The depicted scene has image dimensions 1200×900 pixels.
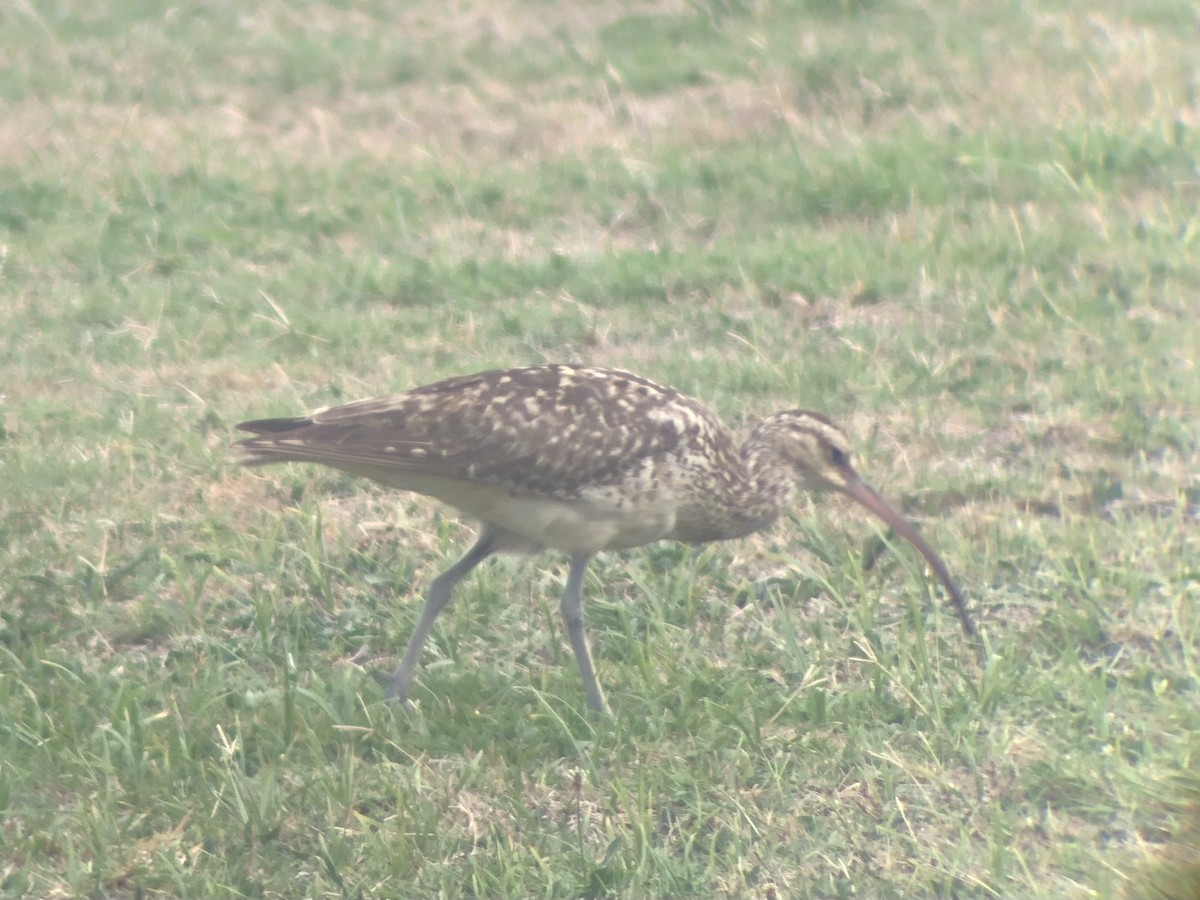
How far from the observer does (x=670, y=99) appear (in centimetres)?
1037

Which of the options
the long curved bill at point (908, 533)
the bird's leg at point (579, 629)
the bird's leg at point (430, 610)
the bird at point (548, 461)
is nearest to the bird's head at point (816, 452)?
the long curved bill at point (908, 533)

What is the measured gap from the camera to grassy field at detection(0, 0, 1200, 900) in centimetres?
457

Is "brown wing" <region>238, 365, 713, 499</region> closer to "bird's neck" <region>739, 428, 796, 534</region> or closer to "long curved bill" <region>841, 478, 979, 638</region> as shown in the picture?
"bird's neck" <region>739, 428, 796, 534</region>

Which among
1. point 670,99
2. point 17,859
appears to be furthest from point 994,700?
point 670,99

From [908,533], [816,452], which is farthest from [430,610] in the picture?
[908,533]

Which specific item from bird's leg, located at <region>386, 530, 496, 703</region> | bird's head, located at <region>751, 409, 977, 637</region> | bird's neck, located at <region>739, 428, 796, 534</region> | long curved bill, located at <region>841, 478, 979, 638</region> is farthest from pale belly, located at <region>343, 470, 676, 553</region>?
long curved bill, located at <region>841, 478, 979, 638</region>

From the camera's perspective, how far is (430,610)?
5340mm

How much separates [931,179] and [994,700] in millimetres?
4413

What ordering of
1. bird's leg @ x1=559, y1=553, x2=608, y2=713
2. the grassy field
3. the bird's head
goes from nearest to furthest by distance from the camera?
the grassy field
bird's leg @ x1=559, y1=553, x2=608, y2=713
the bird's head

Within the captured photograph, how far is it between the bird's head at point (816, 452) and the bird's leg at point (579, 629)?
788 mm

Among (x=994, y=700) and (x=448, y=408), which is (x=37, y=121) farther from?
(x=994, y=700)

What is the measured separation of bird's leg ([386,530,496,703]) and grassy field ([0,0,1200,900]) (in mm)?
83

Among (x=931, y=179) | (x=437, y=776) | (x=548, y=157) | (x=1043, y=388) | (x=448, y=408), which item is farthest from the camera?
(x=548, y=157)

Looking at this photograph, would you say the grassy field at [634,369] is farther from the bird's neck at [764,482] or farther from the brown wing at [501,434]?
the brown wing at [501,434]
